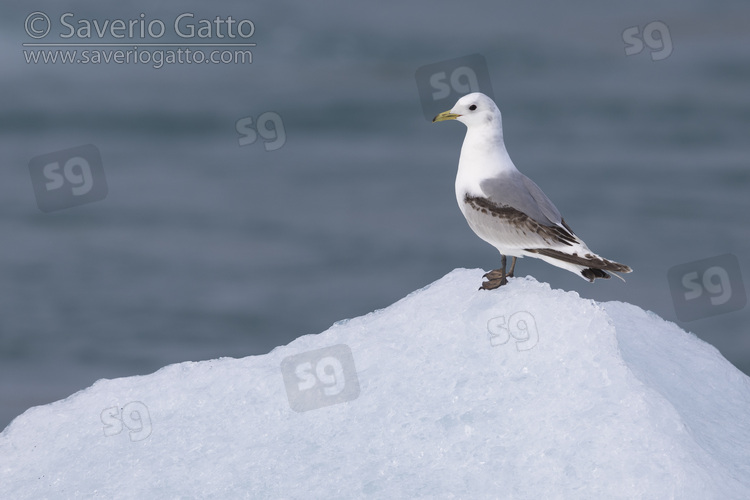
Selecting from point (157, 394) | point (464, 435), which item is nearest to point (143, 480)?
point (157, 394)

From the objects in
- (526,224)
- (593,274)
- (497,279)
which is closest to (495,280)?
(497,279)

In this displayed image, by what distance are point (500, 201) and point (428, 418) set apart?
3.67ft

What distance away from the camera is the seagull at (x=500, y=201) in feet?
16.0

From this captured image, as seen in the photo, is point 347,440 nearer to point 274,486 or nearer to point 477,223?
point 274,486

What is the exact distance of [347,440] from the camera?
4812 mm

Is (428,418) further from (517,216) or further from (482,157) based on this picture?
(482,157)

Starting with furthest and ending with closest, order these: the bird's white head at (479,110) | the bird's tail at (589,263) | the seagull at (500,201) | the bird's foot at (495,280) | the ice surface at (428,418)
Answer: the bird's foot at (495,280), the bird's white head at (479,110), the seagull at (500,201), the bird's tail at (589,263), the ice surface at (428,418)

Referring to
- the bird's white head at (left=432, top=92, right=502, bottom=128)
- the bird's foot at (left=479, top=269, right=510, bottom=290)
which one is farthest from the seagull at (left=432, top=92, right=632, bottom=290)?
the bird's foot at (left=479, top=269, right=510, bottom=290)

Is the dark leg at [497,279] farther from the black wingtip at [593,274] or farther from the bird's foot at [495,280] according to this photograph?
the black wingtip at [593,274]

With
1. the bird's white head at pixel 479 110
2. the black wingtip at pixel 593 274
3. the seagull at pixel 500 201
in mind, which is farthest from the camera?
the bird's white head at pixel 479 110

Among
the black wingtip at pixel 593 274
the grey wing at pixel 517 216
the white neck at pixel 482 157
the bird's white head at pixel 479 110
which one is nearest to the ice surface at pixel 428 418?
the black wingtip at pixel 593 274

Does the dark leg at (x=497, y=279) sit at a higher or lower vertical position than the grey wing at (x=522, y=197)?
lower

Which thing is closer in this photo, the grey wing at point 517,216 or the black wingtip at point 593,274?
the black wingtip at point 593,274

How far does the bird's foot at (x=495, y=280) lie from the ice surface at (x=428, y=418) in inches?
2.0
